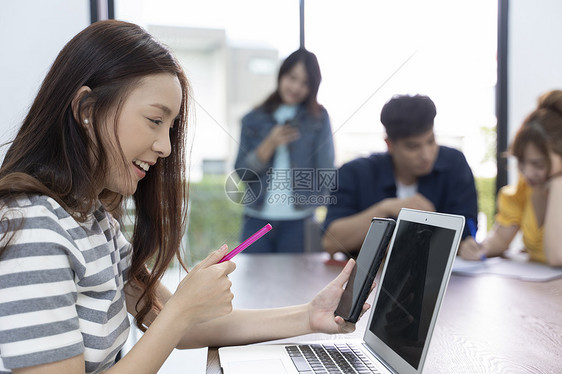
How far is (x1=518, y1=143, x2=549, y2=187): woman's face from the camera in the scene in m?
1.66

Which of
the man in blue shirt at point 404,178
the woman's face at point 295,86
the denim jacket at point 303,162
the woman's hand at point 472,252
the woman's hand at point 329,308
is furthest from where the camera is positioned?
the woman's hand at point 472,252

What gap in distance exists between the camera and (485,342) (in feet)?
2.51

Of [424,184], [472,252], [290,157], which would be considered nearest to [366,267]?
[290,157]

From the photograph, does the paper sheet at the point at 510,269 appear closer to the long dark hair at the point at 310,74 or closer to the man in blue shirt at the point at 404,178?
the man in blue shirt at the point at 404,178

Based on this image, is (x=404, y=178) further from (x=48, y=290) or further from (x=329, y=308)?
(x=48, y=290)

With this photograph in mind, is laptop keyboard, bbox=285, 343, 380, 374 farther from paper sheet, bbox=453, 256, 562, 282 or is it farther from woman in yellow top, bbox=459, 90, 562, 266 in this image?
woman in yellow top, bbox=459, 90, 562, 266

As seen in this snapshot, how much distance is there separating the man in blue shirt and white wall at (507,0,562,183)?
138 cm

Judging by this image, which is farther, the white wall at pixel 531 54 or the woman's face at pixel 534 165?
the white wall at pixel 531 54

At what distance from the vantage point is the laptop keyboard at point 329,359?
0.62m

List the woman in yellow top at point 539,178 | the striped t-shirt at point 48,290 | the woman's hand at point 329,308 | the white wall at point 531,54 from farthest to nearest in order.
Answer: the white wall at point 531,54
the woman in yellow top at point 539,178
the woman's hand at point 329,308
the striped t-shirt at point 48,290

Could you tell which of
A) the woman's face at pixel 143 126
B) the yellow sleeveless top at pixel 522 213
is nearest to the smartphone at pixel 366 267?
the woman's face at pixel 143 126

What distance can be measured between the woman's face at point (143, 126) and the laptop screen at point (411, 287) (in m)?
0.35

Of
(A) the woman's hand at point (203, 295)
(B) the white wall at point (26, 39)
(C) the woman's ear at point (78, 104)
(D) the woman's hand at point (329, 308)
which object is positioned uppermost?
(B) the white wall at point (26, 39)

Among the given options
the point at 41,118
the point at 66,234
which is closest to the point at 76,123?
the point at 41,118
